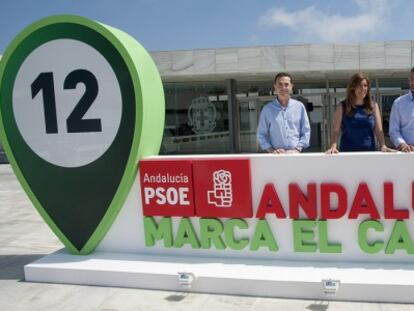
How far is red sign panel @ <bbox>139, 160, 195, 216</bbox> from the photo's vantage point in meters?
4.38

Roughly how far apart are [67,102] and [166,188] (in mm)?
1396

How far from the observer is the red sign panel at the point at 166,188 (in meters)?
4.38

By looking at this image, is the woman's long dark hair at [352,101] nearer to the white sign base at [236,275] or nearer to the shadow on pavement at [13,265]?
the white sign base at [236,275]

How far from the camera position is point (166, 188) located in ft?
14.6

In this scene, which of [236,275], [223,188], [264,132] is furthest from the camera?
[264,132]

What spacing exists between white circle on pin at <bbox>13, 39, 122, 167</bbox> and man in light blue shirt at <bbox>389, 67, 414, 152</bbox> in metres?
2.66

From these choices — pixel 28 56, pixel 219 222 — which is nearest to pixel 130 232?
pixel 219 222

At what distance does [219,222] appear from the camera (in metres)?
4.33

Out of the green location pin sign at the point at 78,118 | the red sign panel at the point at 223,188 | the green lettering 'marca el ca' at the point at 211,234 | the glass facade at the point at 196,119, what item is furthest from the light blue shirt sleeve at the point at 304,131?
the glass facade at the point at 196,119

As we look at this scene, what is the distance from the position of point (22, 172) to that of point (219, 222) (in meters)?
2.25

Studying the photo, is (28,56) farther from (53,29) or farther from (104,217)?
(104,217)

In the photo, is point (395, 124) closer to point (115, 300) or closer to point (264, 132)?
point (264, 132)

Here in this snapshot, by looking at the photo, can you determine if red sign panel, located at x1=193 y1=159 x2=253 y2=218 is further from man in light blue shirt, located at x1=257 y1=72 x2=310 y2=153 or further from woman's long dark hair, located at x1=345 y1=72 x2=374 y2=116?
woman's long dark hair, located at x1=345 y1=72 x2=374 y2=116

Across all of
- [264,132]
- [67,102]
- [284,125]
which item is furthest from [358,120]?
[67,102]
